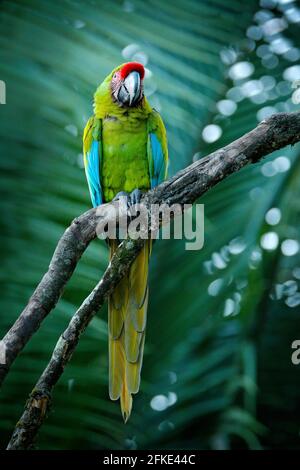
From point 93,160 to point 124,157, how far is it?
0.41 ft

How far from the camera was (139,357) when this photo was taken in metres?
2.23

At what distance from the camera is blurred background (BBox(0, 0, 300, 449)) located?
8.27 feet

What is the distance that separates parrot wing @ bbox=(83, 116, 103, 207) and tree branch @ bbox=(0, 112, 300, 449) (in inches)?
25.8

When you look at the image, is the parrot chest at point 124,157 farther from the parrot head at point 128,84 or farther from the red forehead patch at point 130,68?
A: the red forehead patch at point 130,68

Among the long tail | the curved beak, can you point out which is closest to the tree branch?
the long tail

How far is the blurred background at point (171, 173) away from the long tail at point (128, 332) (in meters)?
0.21

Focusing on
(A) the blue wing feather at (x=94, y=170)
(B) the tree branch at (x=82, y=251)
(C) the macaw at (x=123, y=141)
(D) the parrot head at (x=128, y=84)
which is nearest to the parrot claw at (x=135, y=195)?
(C) the macaw at (x=123, y=141)

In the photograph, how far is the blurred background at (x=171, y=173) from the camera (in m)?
2.52

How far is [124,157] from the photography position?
2621mm

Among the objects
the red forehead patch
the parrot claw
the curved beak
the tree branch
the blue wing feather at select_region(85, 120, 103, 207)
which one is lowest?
the tree branch

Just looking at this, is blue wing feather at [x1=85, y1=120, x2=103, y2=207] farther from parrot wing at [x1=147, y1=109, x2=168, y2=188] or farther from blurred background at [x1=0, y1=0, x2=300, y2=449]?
parrot wing at [x1=147, y1=109, x2=168, y2=188]

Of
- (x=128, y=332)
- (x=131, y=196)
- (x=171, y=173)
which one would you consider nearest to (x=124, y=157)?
(x=131, y=196)

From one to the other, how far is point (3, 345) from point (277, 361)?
6.28ft

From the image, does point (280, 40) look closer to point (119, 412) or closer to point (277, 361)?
point (277, 361)
